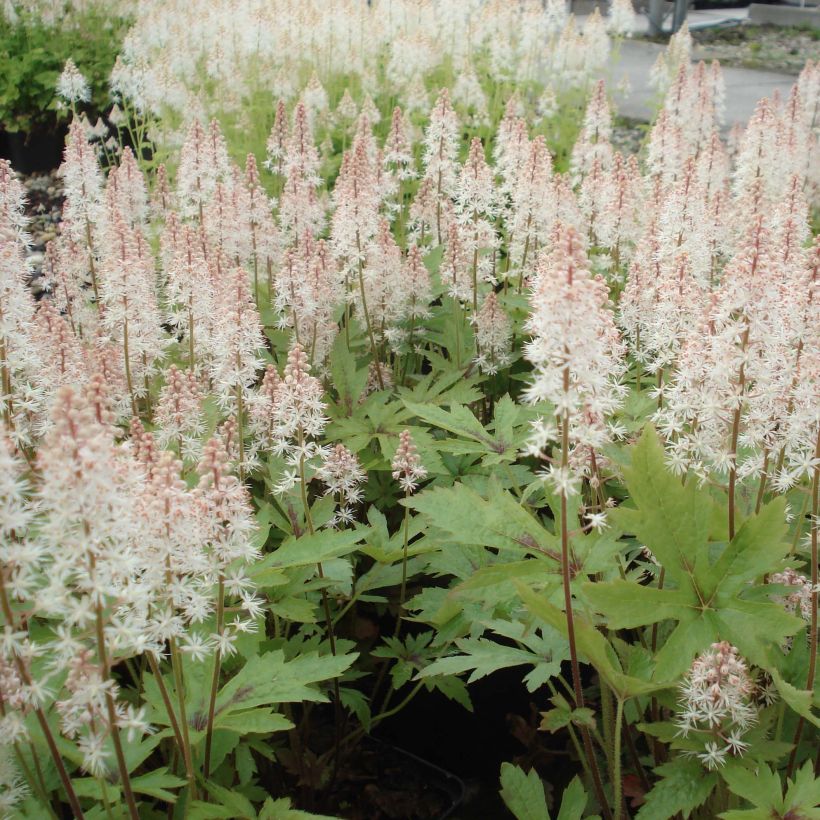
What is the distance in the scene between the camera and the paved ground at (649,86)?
12750mm

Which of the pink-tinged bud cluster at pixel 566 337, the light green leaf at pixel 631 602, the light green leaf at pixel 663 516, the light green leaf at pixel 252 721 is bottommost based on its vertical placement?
the light green leaf at pixel 252 721

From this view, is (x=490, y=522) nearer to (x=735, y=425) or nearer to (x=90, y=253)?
(x=735, y=425)

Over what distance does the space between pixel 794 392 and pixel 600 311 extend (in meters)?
0.55

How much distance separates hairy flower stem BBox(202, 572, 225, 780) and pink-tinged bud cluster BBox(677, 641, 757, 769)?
1.12m

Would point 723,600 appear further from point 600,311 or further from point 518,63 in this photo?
point 518,63

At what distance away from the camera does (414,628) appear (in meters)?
3.78

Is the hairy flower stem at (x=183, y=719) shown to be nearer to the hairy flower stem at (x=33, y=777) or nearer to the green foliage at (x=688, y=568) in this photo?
the hairy flower stem at (x=33, y=777)

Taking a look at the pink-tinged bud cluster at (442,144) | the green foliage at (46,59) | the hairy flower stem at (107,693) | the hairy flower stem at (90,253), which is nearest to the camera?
the hairy flower stem at (107,693)

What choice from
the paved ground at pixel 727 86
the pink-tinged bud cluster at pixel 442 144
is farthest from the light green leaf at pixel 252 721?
the paved ground at pixel 727 86

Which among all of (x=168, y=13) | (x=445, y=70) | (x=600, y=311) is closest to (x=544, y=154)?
(x=600, y=311)

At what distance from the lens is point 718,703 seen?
2.29 metres

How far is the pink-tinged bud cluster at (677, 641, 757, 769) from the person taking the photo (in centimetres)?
228

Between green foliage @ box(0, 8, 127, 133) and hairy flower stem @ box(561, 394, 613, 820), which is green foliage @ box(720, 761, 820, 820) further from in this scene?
green foliage @ box(0, 8, 127, 133)

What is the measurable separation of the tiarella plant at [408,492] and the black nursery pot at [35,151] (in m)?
7.13
